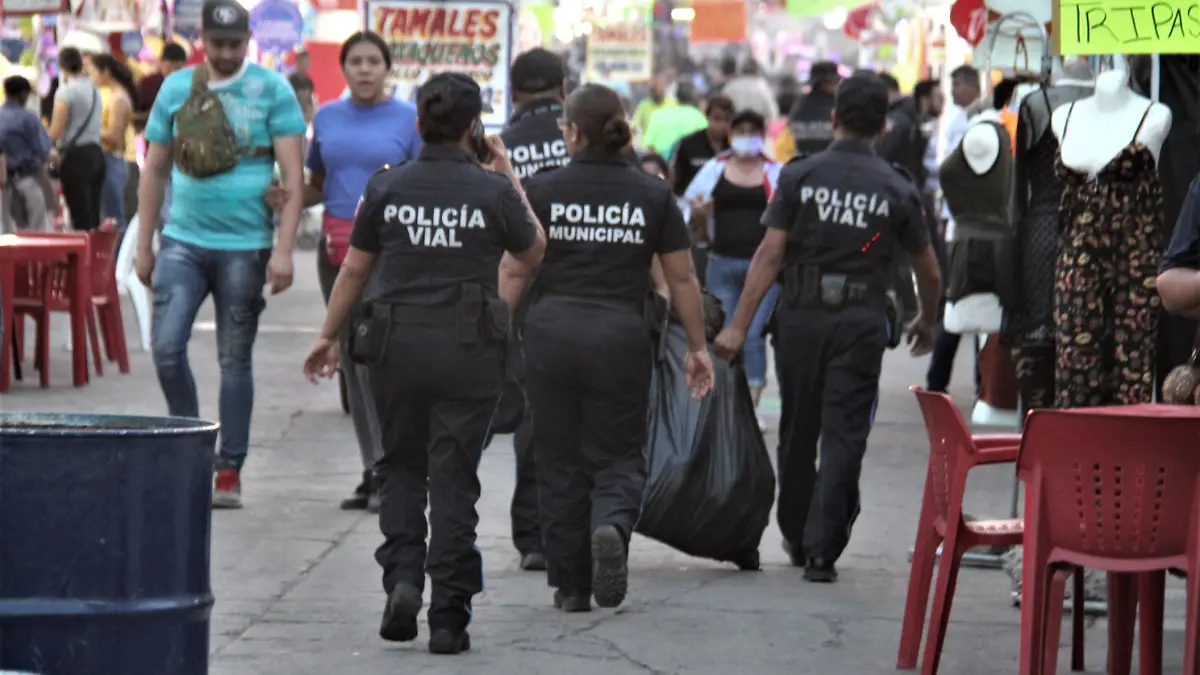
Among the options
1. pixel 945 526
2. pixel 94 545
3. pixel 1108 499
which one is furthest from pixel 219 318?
pixel 94 545

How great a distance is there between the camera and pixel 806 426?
875 cm

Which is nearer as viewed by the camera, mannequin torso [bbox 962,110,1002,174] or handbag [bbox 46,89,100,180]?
mannequin torso [bbox 962,110,1002,174]

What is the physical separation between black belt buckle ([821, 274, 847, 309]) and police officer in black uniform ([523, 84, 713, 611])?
730mm

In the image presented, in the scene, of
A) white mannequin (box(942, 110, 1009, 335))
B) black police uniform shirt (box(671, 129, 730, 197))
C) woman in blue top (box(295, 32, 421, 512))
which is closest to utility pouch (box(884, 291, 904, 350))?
white mannequin (box(942, 110, 1009, 335))

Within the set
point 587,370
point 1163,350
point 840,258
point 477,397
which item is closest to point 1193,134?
point 1163,350

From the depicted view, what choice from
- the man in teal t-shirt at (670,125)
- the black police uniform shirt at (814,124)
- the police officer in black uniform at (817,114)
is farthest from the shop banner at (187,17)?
the black police uniform shirt at (814,124)

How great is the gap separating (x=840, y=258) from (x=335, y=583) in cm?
212

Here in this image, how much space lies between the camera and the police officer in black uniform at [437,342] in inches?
279

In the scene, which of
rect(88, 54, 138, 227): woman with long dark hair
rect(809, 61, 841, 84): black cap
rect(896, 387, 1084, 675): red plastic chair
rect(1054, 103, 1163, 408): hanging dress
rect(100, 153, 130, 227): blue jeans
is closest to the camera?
rect(896, 387, 1084, 675): red plastic chair

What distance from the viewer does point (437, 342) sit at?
7.09 meters

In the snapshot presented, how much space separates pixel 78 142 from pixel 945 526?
1420 centimetres

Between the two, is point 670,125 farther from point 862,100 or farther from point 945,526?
point 945,526

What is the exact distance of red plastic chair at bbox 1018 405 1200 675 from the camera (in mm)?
5797

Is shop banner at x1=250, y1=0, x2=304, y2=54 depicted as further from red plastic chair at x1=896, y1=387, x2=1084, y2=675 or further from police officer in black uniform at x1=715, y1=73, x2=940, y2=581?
red plastic chair at x1=896, y1=387, x2=1084, y2=675
